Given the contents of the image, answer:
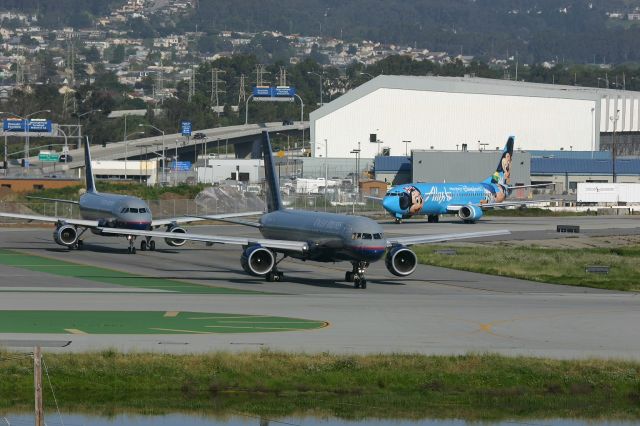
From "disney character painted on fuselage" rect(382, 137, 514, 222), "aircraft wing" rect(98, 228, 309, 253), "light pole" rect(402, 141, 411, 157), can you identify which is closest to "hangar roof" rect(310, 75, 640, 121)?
"light pole" rect(402, 141, 411, 157)

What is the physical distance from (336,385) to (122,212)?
4677cm

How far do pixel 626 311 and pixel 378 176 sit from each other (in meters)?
125

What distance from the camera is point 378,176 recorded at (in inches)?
6954

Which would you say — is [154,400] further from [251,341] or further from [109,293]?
[109,293]

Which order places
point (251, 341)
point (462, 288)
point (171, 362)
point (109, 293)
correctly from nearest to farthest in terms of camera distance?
1. point (171, 362)
2. point (251, 341)
3. point (109, 293)
4. point (462, 288)

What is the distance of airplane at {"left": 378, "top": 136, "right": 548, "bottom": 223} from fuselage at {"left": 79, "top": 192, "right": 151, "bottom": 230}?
117ft

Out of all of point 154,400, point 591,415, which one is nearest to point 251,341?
point 154,400

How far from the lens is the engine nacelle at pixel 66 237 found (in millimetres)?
83938

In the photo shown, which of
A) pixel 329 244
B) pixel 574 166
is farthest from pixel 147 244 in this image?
pixel 574 166

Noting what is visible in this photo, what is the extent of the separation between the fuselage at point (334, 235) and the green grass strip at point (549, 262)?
11702 millimetres

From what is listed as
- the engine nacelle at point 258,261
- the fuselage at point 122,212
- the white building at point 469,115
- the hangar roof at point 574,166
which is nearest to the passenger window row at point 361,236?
the engine nacelle at point 258,261

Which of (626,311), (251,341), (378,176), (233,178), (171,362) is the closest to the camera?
(171,362)

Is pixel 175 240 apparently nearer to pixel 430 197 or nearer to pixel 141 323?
pixel 430 197

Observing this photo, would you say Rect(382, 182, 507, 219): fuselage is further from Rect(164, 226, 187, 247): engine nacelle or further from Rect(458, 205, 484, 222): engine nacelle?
Rect(164, 226, 187, 247): engine nacelle
